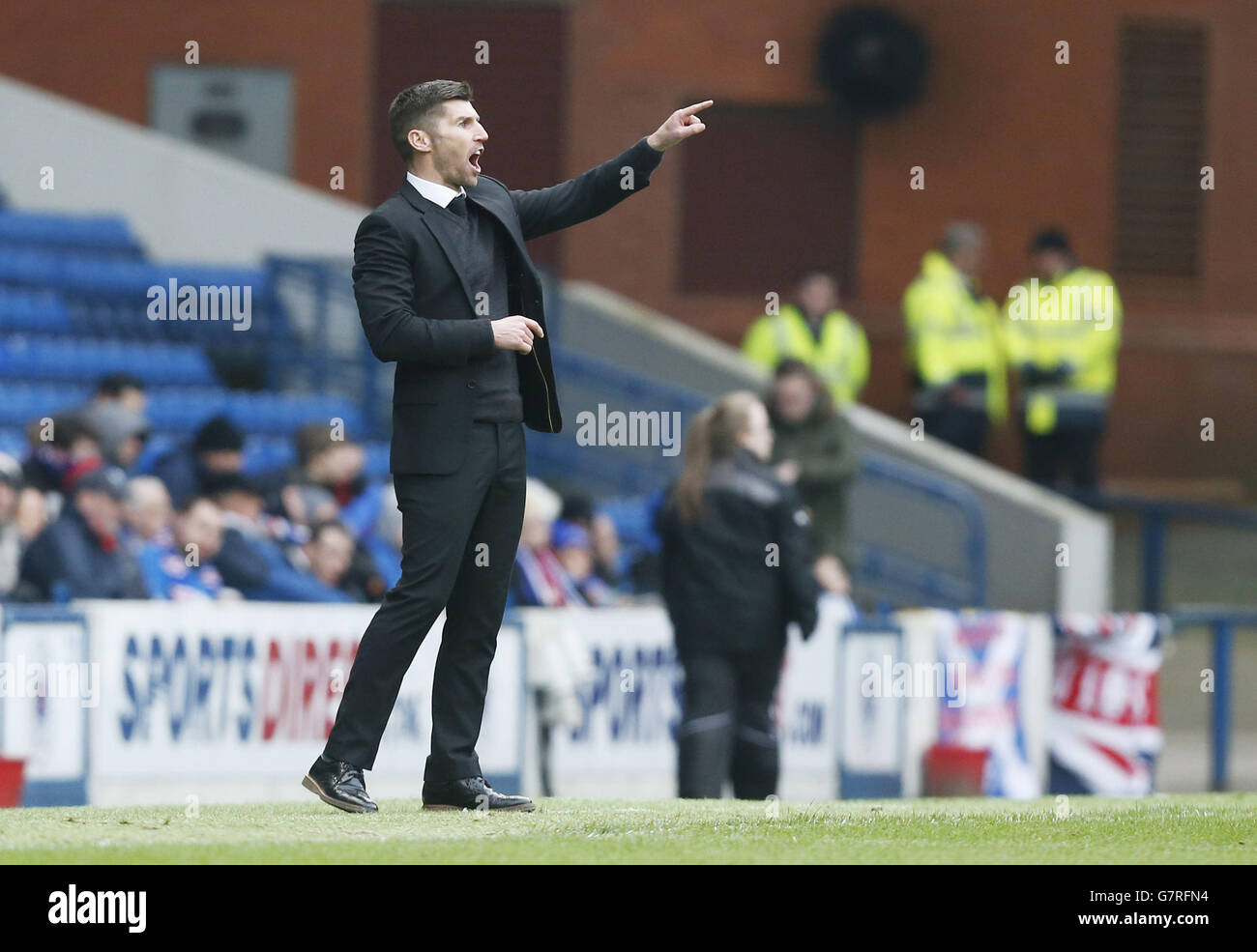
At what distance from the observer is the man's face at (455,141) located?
665 centimetres

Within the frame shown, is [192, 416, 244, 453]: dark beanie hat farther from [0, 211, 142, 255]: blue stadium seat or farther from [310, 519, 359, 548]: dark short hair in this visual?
[0, 211, 142, 255]: blue stadium seat

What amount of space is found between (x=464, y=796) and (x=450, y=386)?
1.26 metres

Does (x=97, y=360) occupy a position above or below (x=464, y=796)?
above

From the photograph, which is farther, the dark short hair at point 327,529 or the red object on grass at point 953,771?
the red object on grass at point 953,771

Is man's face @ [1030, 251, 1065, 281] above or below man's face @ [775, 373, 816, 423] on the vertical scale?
above

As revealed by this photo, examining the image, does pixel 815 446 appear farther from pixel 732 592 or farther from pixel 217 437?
pixel 732 592

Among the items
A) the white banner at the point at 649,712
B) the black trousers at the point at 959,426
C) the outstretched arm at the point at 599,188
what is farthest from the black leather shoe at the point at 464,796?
the black trousers at the point at 959,426

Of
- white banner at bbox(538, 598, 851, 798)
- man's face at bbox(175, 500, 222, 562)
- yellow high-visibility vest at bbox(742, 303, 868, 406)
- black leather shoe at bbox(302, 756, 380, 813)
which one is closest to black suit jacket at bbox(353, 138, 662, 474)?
black leather shoe at bbox(302, 756, 380, 813)

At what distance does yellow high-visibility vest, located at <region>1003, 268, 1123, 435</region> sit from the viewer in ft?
54.7

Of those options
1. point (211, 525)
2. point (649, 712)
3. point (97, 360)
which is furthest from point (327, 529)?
point (97, 360)

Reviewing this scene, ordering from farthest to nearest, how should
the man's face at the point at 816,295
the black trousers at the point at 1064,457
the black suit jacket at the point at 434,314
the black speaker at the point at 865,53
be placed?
the black speaker at the point at 865,53 → the black trousers at the point at 1064,457 → the man's face at the point at 816,295 → the black suit jacket at the point at 434,314

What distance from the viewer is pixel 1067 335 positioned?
16781 mm

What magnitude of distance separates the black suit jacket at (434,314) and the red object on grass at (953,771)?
631cm

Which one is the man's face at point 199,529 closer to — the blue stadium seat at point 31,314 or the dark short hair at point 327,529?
the dark short hair at point 327,529
